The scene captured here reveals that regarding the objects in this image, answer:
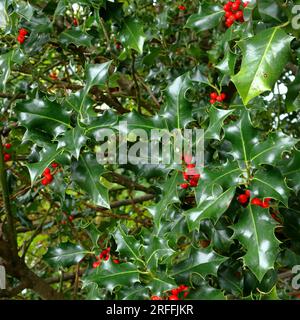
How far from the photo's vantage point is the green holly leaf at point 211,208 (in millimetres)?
1104

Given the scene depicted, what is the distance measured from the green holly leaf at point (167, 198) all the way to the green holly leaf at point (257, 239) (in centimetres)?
16

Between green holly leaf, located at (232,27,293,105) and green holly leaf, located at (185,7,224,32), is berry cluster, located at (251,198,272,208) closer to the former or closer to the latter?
green holly leaf, located at (232,27,293,105)

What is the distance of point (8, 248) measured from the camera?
63.6 inches

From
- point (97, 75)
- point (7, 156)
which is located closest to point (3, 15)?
point (97, 75)

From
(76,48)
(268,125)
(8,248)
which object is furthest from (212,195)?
(268,125)

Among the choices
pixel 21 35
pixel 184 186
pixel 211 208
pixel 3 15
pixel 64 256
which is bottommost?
pixel 64 256

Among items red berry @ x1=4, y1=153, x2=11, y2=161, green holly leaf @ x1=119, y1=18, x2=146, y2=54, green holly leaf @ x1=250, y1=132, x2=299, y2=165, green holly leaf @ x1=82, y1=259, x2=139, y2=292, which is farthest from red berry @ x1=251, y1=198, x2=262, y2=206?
red berry @ x1=4, y1=153, x2=11, y2=161

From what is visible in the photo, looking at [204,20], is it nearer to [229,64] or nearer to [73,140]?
[229,64]

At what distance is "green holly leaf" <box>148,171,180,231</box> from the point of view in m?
1.23

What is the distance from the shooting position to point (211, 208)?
111 cm

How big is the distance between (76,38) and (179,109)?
0.51 meters

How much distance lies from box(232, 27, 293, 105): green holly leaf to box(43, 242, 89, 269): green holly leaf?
2.43 feet

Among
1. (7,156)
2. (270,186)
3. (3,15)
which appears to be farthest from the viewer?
(7,156)
